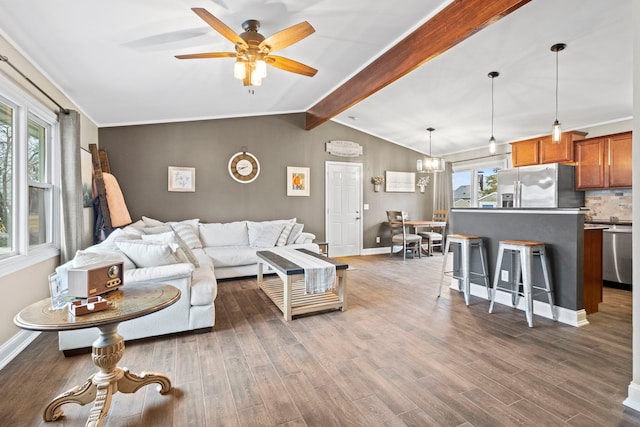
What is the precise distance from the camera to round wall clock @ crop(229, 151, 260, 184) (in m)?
5.72

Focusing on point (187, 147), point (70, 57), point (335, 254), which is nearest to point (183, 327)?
point (70, 57)

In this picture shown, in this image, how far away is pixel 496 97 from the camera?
14.7ft

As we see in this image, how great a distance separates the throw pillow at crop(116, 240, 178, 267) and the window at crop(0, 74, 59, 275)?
2.59 ft

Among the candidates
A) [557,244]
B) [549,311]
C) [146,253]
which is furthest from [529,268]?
[146,253]

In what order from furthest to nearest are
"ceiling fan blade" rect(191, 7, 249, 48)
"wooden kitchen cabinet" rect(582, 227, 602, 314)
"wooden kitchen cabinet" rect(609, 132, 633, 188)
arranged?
"wooden kitchen cabinet" rect(609, 132, 633, 188)
"wooden kitchen cabinet" rect(582, 227, 602, 314)
"ceiling fan blade" rect(191, 7, 249, 48)

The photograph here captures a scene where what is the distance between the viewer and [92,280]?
5.33 ft

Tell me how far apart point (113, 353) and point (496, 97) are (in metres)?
5.17

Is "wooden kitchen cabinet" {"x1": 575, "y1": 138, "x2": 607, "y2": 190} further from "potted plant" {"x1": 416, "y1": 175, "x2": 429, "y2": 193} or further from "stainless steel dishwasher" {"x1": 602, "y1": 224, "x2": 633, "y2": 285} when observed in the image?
"potted plant" {"x1": 416, "y1": 175, "x2": 429, "y2": 193}

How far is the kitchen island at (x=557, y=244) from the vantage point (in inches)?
114

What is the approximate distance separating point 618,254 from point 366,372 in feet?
13.8

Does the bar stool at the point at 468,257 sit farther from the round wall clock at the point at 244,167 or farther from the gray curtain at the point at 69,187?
the gray curtain at the point at 69,187

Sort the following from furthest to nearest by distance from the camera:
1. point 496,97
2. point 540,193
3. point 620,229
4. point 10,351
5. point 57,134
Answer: point 540,193
point 496,97
point 620,229
point 57,134
point 10,351

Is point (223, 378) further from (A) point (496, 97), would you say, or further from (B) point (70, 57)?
(A) point (496, 97)

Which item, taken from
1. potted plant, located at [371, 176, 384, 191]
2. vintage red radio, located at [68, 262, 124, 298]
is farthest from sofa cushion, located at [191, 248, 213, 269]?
potted plant, located at [371, 176, 384, 191]
